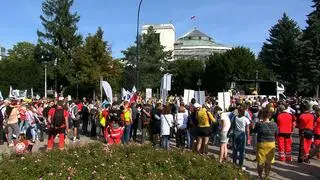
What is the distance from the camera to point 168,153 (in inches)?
444

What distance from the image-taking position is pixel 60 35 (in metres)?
79.9

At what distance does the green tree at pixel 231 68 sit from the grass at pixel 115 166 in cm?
7224

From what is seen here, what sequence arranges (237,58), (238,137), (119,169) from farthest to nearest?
(237,58) → (238,137) → (119,169)

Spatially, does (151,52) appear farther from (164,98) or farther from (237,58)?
(164,98)

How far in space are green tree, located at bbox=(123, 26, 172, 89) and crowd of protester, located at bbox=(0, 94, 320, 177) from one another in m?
64.9

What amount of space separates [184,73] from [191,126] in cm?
8539

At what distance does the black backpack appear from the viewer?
1739cm

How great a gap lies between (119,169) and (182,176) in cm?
115

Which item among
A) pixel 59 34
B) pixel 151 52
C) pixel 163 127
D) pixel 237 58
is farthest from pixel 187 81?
pixel 163 127

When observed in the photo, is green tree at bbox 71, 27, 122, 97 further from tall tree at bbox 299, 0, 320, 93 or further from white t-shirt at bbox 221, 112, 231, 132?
white t-shirt at bbox 221, 112, 231, 132

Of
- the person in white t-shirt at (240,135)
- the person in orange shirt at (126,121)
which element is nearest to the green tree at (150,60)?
the person in orange shirt at (126,121)

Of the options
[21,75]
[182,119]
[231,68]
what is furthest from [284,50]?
[182,119]

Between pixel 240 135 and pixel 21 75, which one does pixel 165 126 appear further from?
pixel 21 75

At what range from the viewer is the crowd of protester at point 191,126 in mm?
14150
